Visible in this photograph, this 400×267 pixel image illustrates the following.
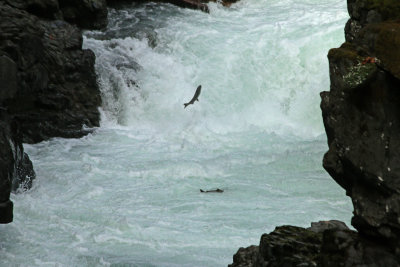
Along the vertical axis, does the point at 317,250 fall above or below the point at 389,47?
below

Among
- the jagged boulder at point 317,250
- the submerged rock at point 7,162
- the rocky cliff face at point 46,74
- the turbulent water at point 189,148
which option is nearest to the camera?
the jagged boulder at point 317,250

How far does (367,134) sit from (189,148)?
8024mm

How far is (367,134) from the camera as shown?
3.85 meters

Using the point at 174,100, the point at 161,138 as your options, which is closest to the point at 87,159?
the point at 161,138

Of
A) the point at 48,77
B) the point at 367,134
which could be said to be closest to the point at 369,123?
the point at 367,134

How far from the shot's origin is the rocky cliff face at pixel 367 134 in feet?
12.1

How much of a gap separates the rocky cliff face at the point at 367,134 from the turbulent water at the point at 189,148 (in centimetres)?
246

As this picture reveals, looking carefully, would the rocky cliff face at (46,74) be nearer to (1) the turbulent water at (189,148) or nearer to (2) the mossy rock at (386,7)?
(1) the turbulent water at (189,148)

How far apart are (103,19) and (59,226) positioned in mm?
9937

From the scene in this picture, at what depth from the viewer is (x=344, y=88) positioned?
158 inches

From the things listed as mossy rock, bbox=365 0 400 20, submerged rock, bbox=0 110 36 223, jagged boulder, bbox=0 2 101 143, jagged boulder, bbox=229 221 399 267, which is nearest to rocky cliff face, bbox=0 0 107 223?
jagged boulder, bbox=0 2 101 143

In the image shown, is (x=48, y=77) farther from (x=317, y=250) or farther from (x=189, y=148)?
(x=317, y=250)

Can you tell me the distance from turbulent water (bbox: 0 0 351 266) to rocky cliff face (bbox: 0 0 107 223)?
1.19ft

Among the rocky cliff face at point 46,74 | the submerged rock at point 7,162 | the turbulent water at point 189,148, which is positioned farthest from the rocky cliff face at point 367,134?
the rocky cliff face at point 46,74
